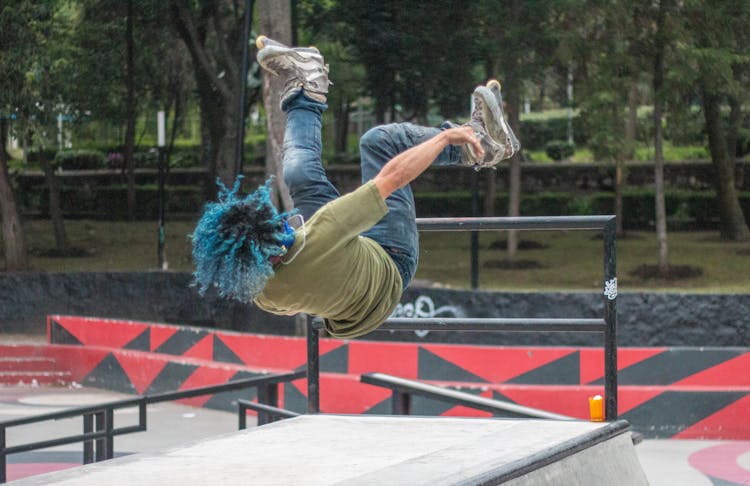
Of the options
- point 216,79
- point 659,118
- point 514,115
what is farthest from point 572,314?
point 216,79

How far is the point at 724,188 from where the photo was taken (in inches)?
811

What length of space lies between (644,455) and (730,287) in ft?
23.2

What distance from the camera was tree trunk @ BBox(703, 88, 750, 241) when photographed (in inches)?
806

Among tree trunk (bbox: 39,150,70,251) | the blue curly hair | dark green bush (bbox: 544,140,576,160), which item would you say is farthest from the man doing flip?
dark green bush (bbox: 544,140,576,160)

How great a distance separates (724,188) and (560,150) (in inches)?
368

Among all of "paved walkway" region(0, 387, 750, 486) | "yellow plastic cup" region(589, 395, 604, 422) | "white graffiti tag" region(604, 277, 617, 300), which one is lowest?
"paved walkway" region(0, 387, 750, 486)

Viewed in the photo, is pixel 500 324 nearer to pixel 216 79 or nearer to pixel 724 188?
pixel 216 79

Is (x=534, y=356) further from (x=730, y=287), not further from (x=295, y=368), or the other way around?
(x=730, y=287)

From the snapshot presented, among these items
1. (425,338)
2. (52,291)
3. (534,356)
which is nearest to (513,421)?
(534,356)

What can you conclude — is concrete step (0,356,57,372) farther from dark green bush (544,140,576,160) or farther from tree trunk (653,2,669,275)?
dark green bush (544,140,576,160)

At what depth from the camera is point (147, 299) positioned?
1720cm

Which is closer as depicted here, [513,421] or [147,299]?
[513,421]

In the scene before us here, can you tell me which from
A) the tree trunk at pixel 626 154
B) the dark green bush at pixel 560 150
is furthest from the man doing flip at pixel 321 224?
the dark green bush at pixel 560 150

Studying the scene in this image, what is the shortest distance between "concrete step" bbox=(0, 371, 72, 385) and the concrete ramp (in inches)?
395
